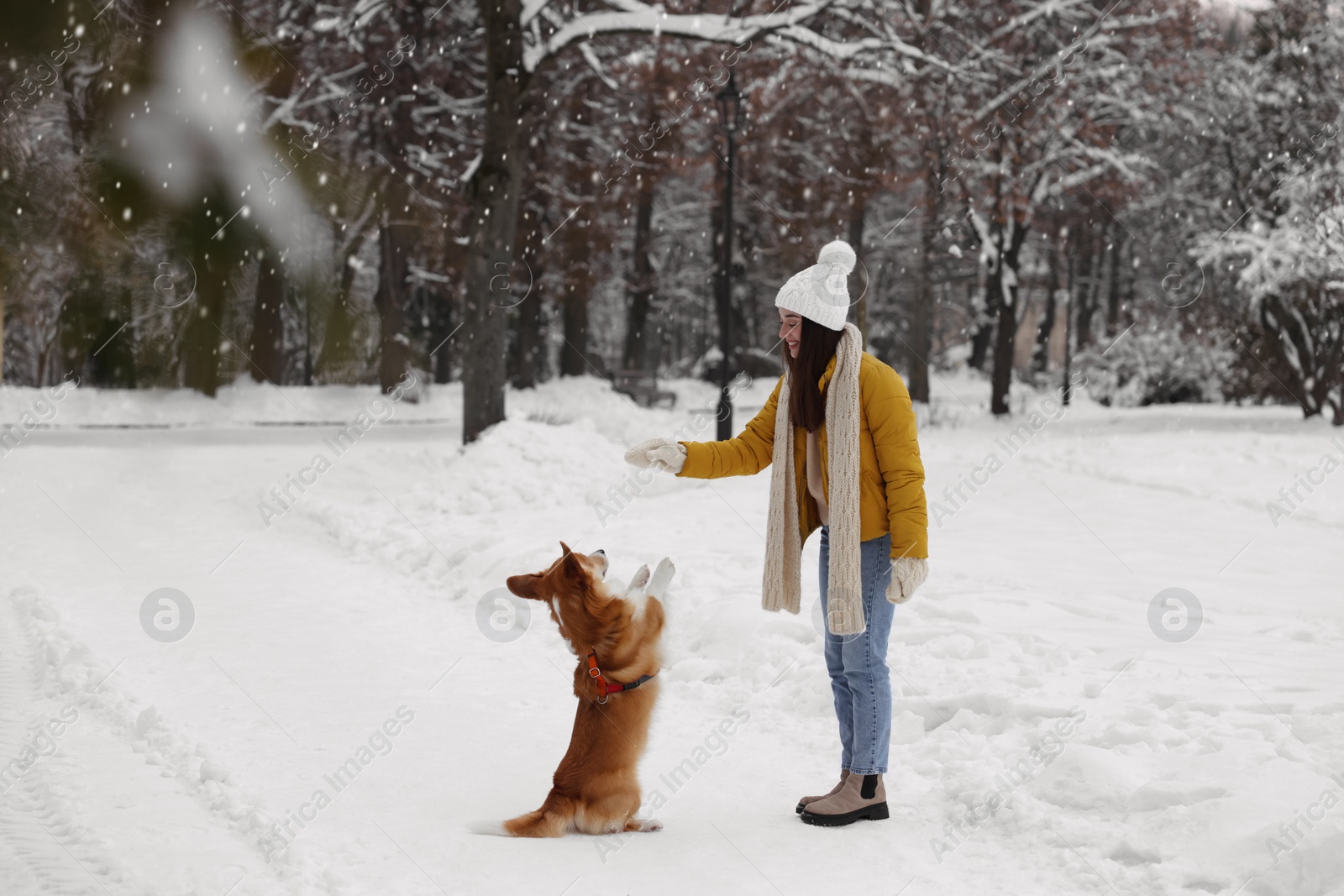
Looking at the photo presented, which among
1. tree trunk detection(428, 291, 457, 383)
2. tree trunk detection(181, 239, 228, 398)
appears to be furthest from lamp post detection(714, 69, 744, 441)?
tree trunk detection(428, 291, 457, 383)

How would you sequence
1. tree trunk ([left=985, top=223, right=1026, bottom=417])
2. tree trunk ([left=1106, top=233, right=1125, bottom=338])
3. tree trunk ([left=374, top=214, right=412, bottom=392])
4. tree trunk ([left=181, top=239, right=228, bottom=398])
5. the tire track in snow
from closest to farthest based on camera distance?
tree trunk ([left=181, top=239, right=228, bottom=398]), the tire track in snow, tree trunk ([left=374, top=214, right=412, bottom=392]), tree trunk ([left=985, top=223, right=1026, bottom=417]), tree trunk ([left=1106, top=233, right=1125, bottom=338])

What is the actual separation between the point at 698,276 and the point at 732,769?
3495 centimetres

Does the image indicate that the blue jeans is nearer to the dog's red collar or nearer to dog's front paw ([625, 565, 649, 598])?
dog's front paw ([625, 565, 649, 598])

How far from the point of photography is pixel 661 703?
5.18 metres

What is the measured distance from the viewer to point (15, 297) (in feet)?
7.32

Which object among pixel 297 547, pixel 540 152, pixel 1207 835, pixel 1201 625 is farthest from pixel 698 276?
pixel 1207 835

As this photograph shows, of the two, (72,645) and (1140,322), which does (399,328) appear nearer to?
(72,645)

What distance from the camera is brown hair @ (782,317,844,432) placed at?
4.30m

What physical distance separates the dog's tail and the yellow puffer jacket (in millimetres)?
1425

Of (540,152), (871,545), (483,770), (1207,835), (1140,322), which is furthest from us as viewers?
(1140,322)

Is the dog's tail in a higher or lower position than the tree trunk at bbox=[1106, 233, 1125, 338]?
lower

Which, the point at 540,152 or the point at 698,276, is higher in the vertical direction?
the point at 540,152

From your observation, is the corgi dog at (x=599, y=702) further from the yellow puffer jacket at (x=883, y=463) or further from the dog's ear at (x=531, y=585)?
the yellow puffer jacket at (x=883, y=463)

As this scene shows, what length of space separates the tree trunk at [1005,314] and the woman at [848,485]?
21615mm
